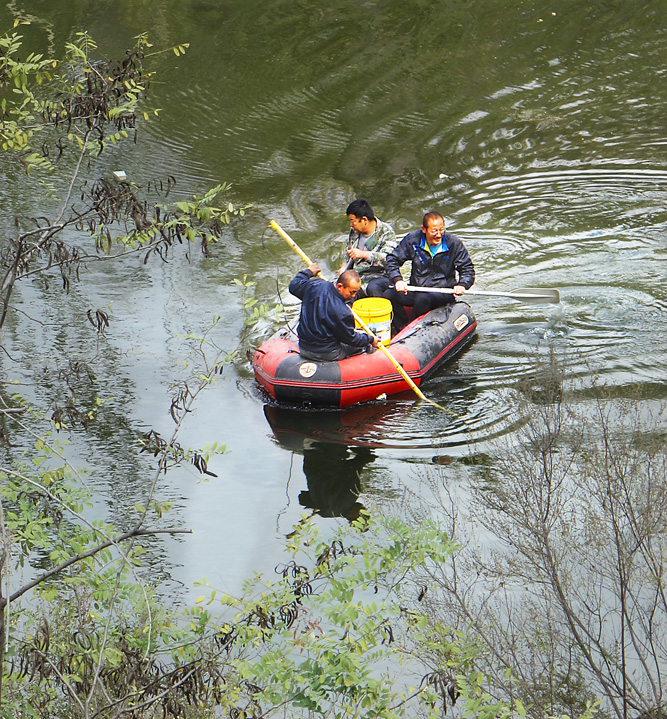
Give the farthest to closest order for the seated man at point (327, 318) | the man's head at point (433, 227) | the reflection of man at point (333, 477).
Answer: the man's head at point (433, 227) < the seated man at point (327, 318) < the reflection of man at point (333, 477)

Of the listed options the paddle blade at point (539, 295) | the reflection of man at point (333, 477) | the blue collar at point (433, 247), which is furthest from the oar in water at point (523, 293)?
the reflection of man at point (333, 477)

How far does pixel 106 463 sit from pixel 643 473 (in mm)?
4761

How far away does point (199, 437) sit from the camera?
9.49 metres

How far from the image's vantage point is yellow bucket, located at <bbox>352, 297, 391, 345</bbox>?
33.7 feet

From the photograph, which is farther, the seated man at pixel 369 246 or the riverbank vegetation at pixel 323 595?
the seated man at pixel 369 246

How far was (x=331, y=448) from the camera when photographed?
31.0ft

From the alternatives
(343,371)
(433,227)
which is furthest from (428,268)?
(343,371)

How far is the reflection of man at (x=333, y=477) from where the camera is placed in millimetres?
8695

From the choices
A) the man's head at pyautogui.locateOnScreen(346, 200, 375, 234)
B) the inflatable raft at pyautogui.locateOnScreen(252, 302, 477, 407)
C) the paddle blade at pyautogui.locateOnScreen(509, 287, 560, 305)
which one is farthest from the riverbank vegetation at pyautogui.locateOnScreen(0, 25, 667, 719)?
the man's head at pyautogui.locateOnScreen(346, 200, 375, 234)

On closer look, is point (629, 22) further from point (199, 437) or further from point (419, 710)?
point (419, 710)

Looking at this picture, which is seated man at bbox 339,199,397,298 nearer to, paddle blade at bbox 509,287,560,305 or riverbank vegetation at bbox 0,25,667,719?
paddle blade at bbox 509,287,560,305

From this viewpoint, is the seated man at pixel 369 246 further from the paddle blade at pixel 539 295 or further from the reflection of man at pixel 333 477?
the reflection of man at pixel 333 477

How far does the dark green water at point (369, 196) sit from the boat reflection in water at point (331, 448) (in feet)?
0.09

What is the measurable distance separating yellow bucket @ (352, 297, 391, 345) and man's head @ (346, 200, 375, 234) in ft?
3.01
